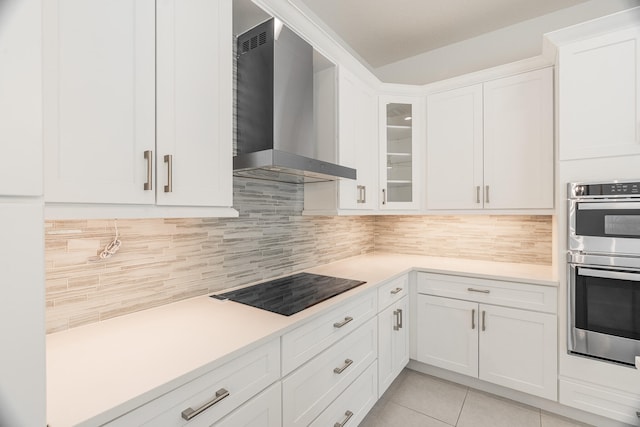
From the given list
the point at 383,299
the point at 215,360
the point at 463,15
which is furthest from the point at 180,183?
the point at 463,15

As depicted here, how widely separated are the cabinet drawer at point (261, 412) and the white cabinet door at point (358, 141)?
49.8 inches

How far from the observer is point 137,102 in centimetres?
101

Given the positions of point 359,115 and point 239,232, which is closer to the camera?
point 239,232

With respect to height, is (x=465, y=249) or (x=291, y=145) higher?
(x=291, y=145)

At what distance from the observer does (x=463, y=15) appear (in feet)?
7.70

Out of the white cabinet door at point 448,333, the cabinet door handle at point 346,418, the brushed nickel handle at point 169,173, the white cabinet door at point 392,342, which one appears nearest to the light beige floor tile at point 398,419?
the white cabinet door at point 392,342

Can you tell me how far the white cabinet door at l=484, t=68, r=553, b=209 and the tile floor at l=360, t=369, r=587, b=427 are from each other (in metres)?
1.38

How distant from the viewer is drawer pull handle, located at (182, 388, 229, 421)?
2.76 feet

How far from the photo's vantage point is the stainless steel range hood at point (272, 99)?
1.53m

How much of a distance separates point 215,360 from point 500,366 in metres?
2.04

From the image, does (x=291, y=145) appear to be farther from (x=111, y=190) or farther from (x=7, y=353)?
(x=7, y=353)

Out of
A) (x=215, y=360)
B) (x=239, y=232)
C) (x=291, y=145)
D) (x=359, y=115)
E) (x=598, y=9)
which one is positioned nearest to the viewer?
(x=215, y=360)

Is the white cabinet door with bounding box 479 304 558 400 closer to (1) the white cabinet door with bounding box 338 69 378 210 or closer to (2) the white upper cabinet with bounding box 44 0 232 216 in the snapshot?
(1) the white cabinet door with bounding box 338 69 378 210

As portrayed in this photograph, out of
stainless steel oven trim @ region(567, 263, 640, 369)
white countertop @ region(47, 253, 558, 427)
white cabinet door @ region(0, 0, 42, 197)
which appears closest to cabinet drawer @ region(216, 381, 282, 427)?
white countertop @ region(47, 253, 558, 427)
